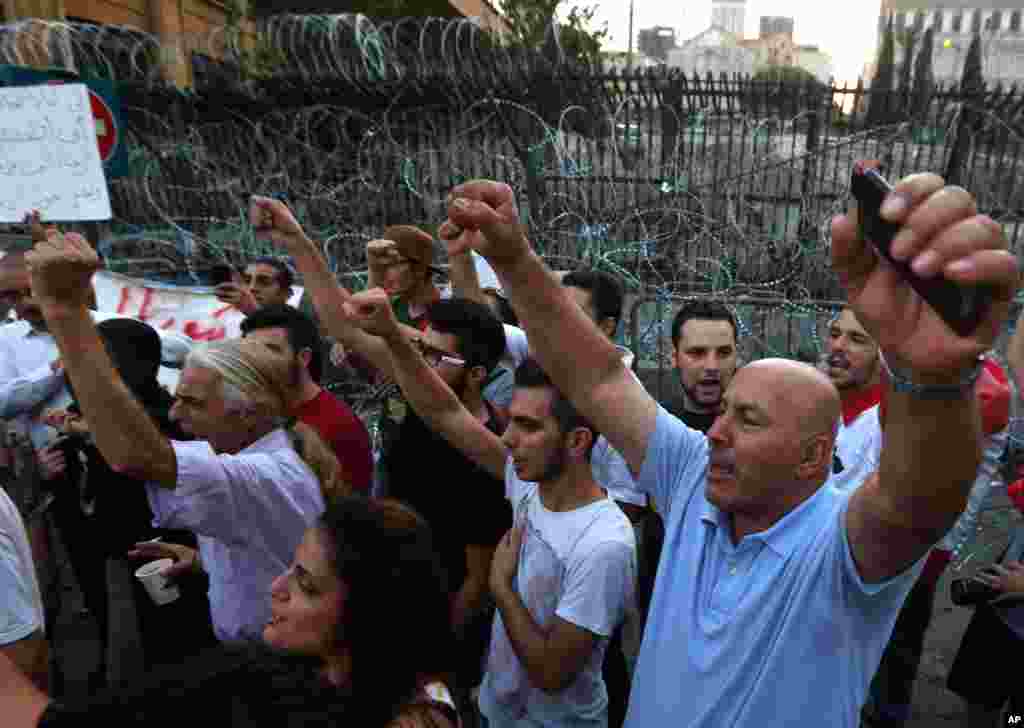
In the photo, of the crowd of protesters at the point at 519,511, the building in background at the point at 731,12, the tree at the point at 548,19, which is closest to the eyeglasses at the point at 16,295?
the crowd of protesters at the point at 519,511

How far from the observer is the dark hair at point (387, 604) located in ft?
4.20

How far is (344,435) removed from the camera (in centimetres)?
254

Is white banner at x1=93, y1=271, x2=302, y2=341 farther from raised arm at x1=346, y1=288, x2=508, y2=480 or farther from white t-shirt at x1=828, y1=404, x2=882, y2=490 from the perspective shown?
white t-shirt at x1=828, y1=404, x2=882, y2=490

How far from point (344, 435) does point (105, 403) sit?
962 millimetres

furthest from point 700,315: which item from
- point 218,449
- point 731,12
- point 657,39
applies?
point 731,12

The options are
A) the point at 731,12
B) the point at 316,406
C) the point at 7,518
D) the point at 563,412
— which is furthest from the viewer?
the point at 731,12

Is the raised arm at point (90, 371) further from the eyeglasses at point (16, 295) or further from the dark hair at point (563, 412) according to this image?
the eyeglasses at point (16, 295)

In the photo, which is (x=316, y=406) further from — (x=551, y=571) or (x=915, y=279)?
(x=915, y=279)

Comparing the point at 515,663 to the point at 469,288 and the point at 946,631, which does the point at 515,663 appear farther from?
the point at 946,631

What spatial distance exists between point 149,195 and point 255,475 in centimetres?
800

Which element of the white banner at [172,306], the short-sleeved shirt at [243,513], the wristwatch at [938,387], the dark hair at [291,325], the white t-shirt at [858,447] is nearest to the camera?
the wristwatch at [938,387]

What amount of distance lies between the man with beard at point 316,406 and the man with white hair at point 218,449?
339mm

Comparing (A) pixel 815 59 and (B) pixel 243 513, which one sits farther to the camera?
(A) pixel 815 59

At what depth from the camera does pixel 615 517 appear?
1.94 m
